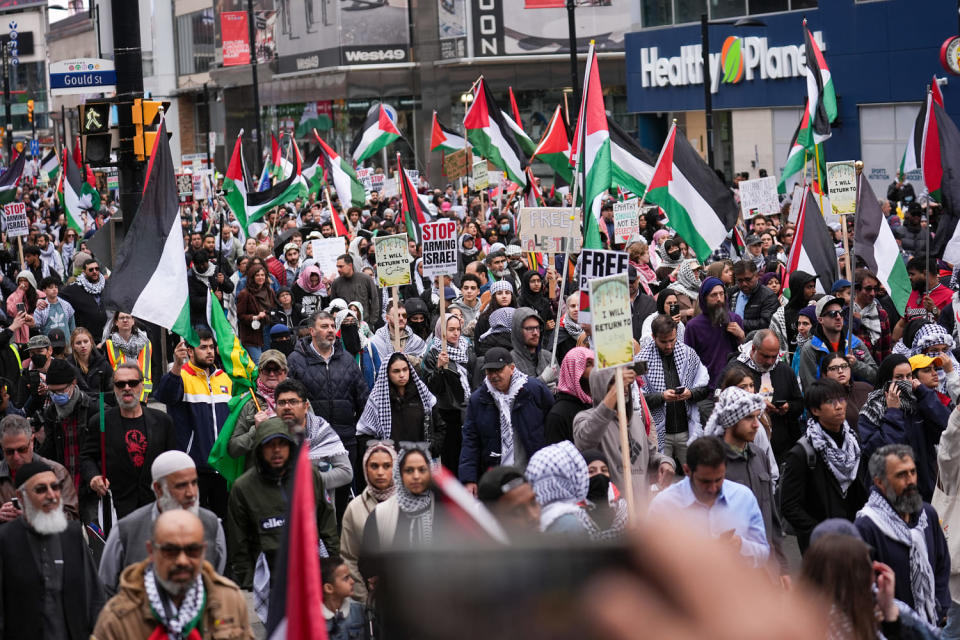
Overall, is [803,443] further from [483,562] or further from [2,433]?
[483,562]

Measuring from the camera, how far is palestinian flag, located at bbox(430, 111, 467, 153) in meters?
26.1

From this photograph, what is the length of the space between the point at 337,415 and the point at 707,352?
2.75 m

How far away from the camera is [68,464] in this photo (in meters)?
9.10

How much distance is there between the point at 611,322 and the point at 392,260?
17.8 feet

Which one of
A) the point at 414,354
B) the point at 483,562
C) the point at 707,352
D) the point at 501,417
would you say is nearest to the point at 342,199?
the point at 414,354

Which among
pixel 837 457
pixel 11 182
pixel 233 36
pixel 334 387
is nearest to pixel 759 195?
pixel 334 387

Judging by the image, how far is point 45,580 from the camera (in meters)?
6.08

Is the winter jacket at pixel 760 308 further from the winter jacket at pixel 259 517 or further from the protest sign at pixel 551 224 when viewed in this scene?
the winter jacket at pixel 259 517

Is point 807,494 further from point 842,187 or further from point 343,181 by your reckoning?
point 343,181

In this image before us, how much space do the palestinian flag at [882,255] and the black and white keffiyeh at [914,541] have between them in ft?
20.9

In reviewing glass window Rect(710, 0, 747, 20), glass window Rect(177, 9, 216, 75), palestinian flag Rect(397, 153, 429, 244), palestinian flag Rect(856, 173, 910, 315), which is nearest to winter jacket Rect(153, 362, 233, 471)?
palestinian flag Rect(856, 173, 910, 315)

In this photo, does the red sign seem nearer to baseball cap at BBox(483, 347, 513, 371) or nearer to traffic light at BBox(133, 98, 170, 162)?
traffic light at BBox(133, 98, 170, 162)

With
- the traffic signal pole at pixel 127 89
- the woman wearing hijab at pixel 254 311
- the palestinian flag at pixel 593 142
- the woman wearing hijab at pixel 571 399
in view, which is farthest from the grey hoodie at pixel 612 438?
the woman wearing hijab at pixel 254 311

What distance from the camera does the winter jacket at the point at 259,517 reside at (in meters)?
7.07
